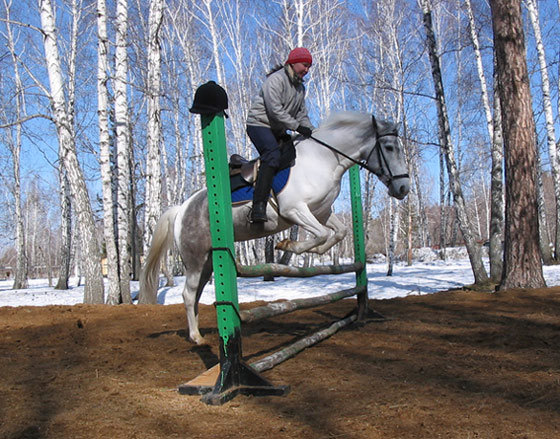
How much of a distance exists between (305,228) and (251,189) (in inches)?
25.7

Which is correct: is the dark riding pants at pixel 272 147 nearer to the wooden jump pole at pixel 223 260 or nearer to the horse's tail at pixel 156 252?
the wooden jump pole at pixel 223 260

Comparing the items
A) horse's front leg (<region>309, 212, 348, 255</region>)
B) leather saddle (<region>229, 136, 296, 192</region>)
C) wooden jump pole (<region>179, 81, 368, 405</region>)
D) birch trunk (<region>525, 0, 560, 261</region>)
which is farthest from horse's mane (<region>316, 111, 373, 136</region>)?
birch trunk (<region>525, 0, 560, 261</region>)

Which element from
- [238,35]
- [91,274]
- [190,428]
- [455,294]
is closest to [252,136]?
[190,428]

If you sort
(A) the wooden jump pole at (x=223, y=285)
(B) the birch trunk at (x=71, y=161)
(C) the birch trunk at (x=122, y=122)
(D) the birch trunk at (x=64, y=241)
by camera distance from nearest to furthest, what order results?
(A) the wooden jump pole at (x=223, y=285)
(B) the birch trunk at (x=71, y=161)
(C) the birch trunk at (x=122, y=122)
(D) the birch trunk at (x=64, y=241)

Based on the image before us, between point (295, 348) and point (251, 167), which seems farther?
point (251, 167)

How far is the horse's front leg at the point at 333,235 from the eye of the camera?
4359 millimetres

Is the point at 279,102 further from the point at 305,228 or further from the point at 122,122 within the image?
the point at 122,122

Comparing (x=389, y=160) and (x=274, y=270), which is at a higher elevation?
(x=389, y=160)

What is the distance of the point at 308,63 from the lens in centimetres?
430

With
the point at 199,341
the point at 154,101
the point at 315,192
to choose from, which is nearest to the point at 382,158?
the point at 315,192

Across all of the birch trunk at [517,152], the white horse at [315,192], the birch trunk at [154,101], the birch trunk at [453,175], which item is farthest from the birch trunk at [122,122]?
the birch trunk at [517,152]

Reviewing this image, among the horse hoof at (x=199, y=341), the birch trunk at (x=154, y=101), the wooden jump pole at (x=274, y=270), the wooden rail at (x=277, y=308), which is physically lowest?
the horse hoof at (x=199, y=341)

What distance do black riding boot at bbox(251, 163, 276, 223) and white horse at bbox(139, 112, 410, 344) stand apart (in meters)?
0.18

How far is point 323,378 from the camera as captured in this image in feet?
11.0
